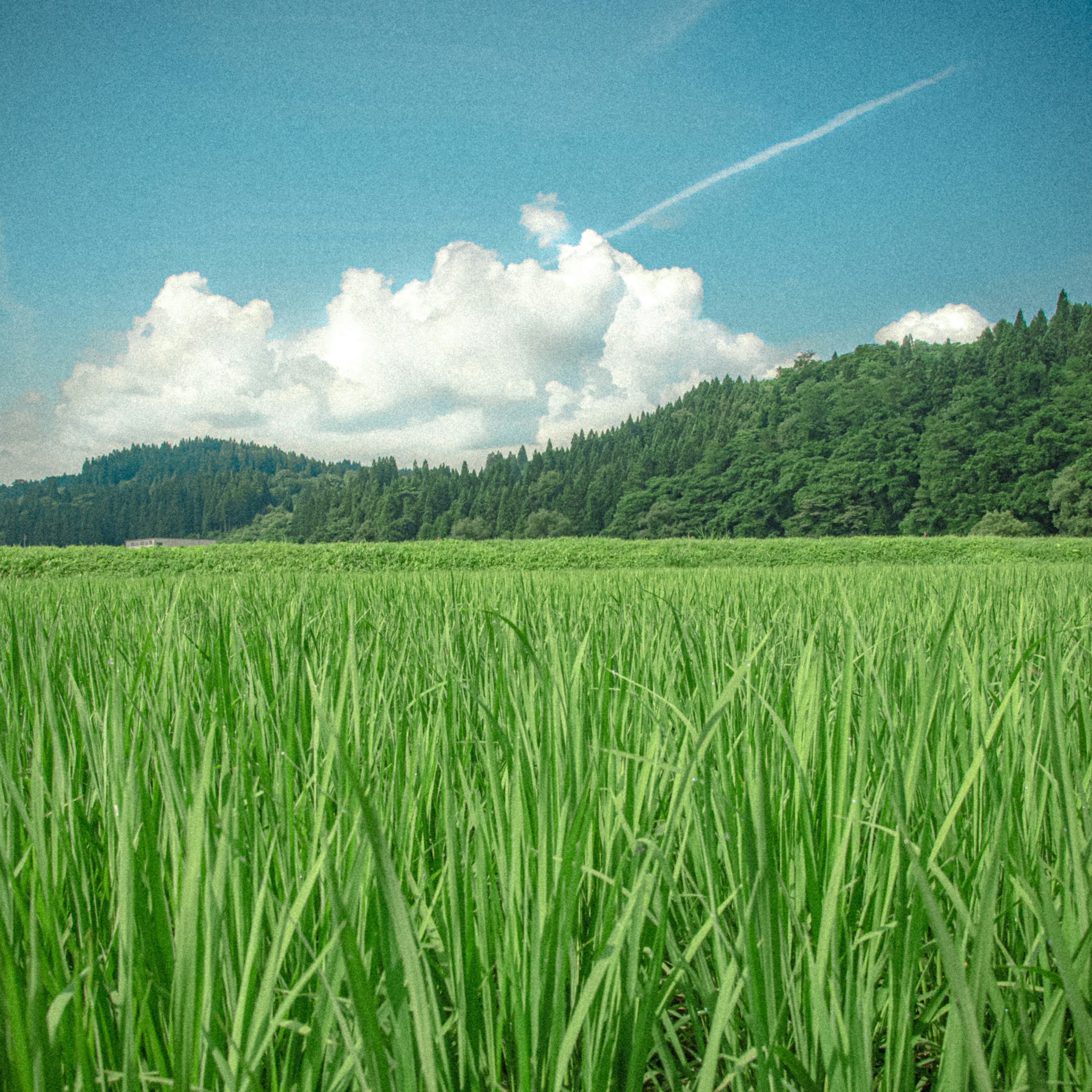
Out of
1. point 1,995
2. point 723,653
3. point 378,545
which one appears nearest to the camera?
point 1,995

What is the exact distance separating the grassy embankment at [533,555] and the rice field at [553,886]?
30.0ft

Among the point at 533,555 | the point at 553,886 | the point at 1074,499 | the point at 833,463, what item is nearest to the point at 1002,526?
the point at 1074,499

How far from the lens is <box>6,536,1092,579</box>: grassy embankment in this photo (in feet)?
42.4

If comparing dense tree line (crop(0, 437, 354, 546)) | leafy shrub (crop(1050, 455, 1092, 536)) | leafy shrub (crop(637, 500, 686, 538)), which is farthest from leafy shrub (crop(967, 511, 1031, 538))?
dense tree line (crop(0, 437, 354, 546))

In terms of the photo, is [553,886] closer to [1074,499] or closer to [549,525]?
[1074,499]

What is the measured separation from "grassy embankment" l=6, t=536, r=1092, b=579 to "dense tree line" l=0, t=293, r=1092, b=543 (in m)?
19.3

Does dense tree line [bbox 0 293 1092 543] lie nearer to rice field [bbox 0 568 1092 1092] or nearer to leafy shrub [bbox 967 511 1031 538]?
leafy shrub [bbox 967 511 1031 538]

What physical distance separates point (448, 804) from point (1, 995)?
0.30 metres

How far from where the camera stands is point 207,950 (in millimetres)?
537

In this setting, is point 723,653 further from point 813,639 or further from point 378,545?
point 378,545

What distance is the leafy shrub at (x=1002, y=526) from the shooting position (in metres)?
35.0

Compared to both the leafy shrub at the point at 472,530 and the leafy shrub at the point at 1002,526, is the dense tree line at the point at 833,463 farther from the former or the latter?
the leafy shrub at the point at 1002,526

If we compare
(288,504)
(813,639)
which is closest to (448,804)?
(813,639)

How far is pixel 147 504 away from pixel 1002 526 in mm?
105009
